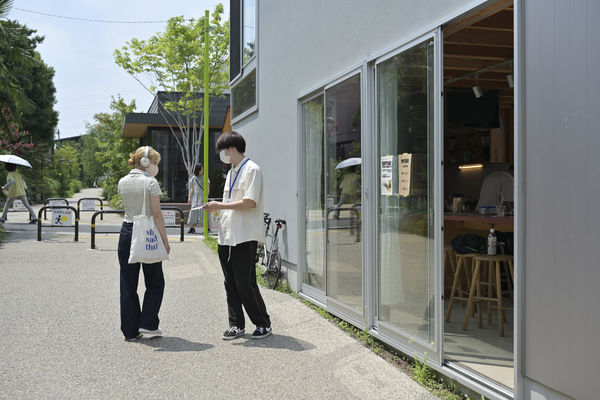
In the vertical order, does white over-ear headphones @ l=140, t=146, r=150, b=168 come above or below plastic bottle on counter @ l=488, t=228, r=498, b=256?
above

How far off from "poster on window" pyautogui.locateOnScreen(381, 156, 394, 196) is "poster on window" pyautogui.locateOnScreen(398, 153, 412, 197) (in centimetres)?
15

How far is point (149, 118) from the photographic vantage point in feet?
94.6

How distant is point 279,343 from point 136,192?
198 centimetres

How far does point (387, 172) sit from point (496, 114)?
5.37 m

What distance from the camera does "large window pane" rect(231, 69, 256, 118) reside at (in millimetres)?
10883

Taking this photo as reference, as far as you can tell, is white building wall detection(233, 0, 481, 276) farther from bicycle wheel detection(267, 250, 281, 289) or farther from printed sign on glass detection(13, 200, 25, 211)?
printed sign on glass detection(13, 200, 25, 211)

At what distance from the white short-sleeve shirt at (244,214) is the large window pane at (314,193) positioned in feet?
5.43

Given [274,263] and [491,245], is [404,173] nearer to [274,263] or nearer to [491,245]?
[491,245]

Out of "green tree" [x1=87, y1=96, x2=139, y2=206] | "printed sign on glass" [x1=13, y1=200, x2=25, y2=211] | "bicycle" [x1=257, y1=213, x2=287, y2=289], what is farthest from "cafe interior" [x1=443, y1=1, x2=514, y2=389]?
"green tree" [x1=87, y1=96, x2=139, y2=206]

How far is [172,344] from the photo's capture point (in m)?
5.55

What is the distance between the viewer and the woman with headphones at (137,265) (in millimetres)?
5570

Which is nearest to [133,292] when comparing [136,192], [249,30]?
[136,192]
